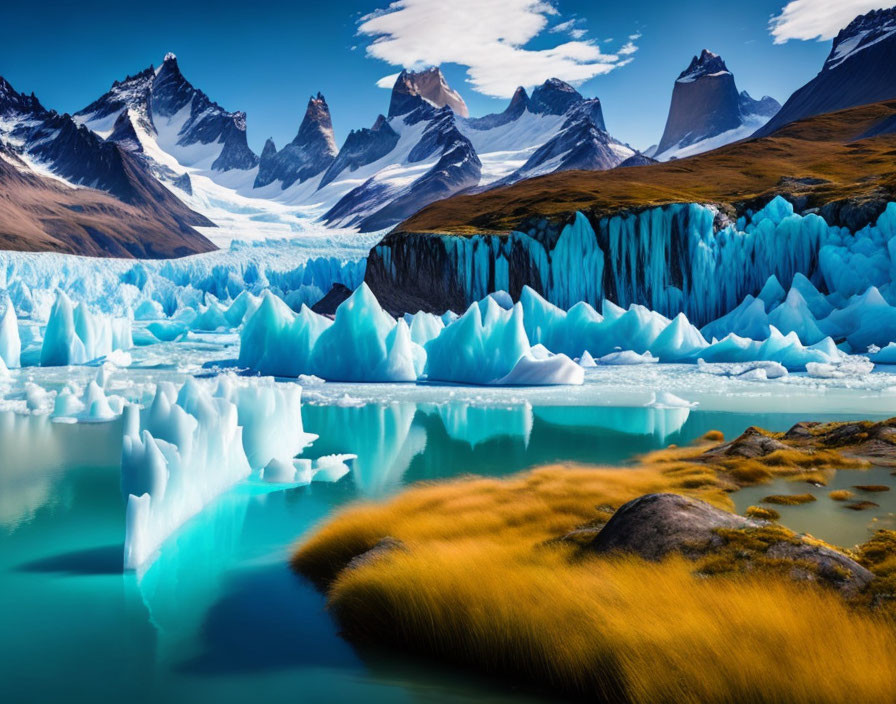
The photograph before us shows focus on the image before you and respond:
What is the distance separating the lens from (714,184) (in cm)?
4869

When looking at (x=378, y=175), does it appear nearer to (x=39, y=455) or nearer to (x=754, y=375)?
(x=754, y=375)

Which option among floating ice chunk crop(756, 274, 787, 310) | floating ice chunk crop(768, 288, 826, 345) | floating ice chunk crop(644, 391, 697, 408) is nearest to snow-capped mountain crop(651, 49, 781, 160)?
floating ice chunk crop(756, 274, 787, 310)

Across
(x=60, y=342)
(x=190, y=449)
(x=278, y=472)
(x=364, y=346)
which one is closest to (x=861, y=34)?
(x=364, y=346)

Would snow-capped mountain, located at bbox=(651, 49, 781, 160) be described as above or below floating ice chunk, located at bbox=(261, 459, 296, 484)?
above

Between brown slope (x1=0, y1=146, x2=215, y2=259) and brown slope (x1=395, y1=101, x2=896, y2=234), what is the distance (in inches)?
2895

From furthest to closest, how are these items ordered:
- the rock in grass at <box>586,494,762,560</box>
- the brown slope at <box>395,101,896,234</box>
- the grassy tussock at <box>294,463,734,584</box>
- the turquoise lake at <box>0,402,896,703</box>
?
the brown slope at <box>395,101,896,234</box>, the grassy tussock at <box>294,463,734,584</box>, the rock in grass at <box>586,494,762,560</box>, the turquoise lake at <box>0,402,896,703</box>

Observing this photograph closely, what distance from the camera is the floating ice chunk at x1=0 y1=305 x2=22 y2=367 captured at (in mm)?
27094

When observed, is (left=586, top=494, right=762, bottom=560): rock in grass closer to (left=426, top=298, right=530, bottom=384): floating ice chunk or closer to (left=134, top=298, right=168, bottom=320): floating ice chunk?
(left=426, top=298, right=530, bottom=384): floating ice chunk

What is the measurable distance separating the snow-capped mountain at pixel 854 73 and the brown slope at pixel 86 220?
110507mm

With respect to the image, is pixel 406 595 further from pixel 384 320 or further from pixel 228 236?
pixel 228 236

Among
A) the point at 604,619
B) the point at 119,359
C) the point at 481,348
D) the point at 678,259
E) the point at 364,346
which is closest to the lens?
the point at 604,619

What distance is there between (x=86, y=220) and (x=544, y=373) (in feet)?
426

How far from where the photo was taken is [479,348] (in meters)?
22.9

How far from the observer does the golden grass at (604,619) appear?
3.91 m
